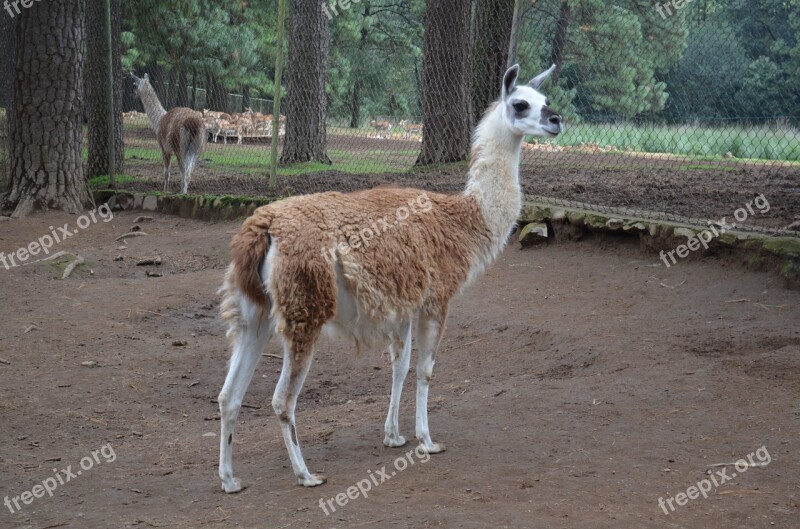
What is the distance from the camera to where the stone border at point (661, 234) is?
22.5 ft

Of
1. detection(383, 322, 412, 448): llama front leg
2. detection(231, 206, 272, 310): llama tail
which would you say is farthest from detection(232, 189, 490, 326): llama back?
detection(383, 322, 412, 448): llama front leg

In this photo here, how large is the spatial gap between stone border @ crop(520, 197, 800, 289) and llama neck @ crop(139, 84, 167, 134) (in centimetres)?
771

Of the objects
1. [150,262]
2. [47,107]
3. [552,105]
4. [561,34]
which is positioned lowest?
[150,262]

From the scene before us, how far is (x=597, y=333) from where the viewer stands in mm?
6430

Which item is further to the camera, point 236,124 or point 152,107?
point 236,124

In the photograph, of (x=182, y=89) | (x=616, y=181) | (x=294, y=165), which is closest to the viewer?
(x=616, y=181)

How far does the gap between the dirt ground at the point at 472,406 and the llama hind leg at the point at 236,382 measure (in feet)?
0.48

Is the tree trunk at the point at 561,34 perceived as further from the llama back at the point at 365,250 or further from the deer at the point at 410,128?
the llama back at the point at 365,250

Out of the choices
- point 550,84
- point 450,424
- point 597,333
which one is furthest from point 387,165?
point 450,424

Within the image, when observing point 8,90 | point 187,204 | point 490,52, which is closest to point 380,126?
point 490,52

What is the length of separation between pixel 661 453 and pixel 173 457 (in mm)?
2557

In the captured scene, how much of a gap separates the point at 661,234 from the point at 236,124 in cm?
910

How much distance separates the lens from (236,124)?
49.5ft

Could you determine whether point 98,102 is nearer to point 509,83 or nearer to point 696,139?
point 696,139
